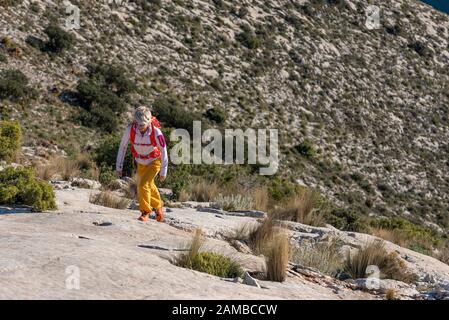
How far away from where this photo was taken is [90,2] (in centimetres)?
3544

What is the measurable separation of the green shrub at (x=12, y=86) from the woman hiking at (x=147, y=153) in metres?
17.9

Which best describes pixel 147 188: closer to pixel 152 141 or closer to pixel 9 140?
pixel 152 141

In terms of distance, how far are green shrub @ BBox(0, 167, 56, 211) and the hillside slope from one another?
44.1 ft

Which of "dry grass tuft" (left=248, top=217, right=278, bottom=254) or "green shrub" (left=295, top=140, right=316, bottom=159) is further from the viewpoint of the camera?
"green shrub" (left=295, top=140, right=316, bottom=159)

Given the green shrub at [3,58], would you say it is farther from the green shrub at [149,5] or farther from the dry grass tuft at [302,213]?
the dry grass tuft at [302,213]

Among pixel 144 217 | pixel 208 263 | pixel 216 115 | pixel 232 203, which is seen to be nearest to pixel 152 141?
A: pixel 144 217

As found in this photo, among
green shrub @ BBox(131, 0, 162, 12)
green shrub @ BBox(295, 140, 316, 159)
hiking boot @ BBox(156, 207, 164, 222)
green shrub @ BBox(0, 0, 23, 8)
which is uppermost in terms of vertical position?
green shrub @ BBox(131, 0, 162, 12)

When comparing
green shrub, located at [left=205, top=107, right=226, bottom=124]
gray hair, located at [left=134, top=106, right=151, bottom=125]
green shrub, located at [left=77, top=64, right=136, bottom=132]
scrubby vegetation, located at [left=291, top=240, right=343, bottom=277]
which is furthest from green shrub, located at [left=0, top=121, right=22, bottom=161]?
green shrub, located at [left=205, top=107, right=226, bottom=124]

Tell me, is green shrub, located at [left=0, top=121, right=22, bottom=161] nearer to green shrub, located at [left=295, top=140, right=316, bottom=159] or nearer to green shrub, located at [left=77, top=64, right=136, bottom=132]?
green shrub, located at [left=77, top=64, right=136, bottom=132]

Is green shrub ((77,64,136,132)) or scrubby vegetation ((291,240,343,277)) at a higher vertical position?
scrubby vegetation ((291,240,343,277))

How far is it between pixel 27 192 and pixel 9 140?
22.5 ft

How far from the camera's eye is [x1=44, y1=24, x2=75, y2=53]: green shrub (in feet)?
99.3

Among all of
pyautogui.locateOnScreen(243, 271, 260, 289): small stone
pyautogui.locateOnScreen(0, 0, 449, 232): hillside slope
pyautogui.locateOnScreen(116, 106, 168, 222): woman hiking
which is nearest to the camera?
pyautogui.locateOnScreen(243, 271, 260, 289): small stone
